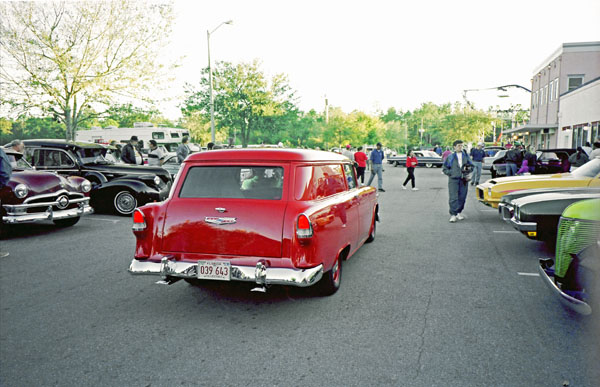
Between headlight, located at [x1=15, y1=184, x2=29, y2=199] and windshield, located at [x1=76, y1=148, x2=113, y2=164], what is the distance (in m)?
3.21

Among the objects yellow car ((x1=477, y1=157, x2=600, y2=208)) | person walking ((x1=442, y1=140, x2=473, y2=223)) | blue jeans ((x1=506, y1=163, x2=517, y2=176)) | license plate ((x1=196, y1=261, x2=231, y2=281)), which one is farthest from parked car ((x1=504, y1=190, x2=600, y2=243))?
blue jeans ((x1=506, y1=163, x2=517, y2=176))

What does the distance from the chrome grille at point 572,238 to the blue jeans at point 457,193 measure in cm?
595

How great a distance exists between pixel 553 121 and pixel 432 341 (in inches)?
1447

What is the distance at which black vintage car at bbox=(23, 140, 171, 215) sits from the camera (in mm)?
10680

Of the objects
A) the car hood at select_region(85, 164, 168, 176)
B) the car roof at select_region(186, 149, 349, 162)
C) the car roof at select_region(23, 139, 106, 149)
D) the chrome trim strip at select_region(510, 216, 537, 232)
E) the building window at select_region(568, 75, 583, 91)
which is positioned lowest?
the chrome trim strip at select_region(510, 216, 537, 232)

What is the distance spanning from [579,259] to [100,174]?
10688 mm

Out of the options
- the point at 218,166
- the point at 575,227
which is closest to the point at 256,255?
the point at 218,166

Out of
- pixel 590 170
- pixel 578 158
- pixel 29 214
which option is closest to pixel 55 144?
pixel 29 214

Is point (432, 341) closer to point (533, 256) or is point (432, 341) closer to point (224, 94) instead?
point (533, 256)

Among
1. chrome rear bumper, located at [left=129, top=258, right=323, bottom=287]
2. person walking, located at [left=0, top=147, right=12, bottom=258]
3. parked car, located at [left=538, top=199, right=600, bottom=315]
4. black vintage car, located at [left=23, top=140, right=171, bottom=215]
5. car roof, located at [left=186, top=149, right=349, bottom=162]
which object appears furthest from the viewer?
black vintage car, located at [left=23, top=140, right=171, bottom=215]

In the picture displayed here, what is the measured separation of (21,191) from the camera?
8.12m

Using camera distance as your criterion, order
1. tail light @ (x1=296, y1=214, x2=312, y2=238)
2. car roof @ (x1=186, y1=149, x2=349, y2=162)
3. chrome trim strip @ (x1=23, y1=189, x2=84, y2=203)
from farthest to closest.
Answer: chrome trim strip @ (x1=23, y1=189, x2=84, y2=203) → car roof @ (x1=186, y1=149, x2=349, y2=162) → tail light @ (x1=296, y1=214, x2=312, y2=238)

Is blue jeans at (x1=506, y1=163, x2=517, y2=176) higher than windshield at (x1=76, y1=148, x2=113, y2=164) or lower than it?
lower

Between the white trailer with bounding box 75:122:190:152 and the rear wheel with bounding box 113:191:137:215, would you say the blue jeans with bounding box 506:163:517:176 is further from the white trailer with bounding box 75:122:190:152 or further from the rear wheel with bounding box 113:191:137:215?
the white trailer with bounding box 75:122:190:152
